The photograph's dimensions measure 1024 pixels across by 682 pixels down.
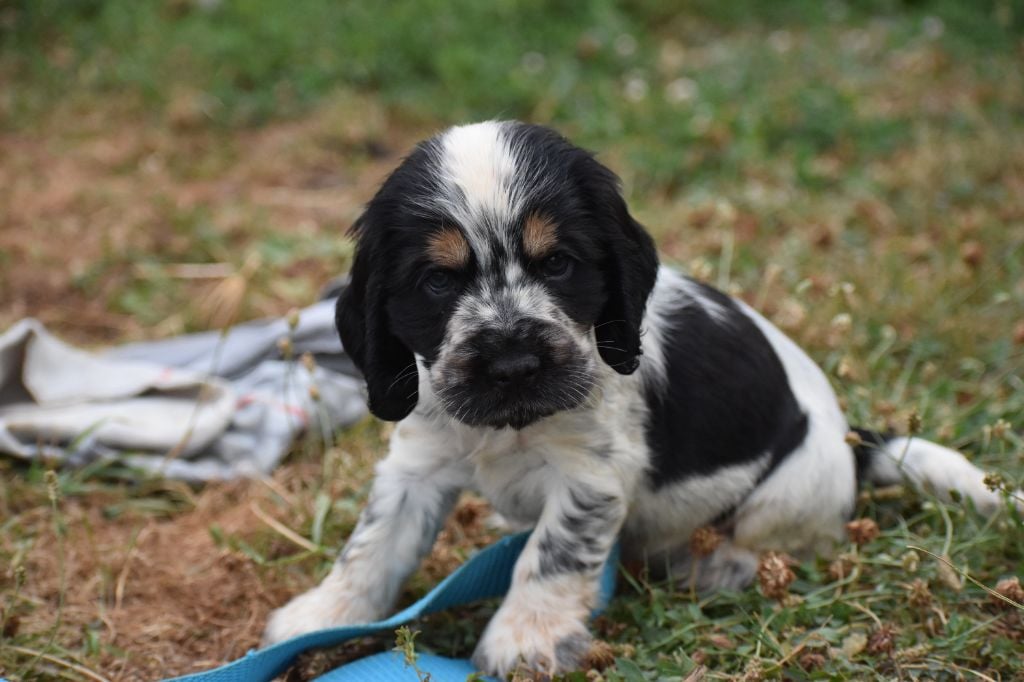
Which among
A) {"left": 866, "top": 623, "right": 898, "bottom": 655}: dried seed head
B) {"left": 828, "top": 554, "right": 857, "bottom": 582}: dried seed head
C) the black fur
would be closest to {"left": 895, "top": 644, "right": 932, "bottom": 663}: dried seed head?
{"left": 866, "top": 623, "right": 898, "bottom": 655}: dried seed head

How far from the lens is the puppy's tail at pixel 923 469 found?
3607 mm

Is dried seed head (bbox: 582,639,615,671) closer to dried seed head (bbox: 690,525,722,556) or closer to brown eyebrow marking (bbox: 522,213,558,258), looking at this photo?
dried seed head (bbox: 690,525,722,556)

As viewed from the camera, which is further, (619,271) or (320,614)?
(320,614)

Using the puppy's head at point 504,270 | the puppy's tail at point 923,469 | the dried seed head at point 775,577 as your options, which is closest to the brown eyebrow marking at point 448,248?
the puppy's head at point 504,270

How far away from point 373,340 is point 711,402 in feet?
3.57

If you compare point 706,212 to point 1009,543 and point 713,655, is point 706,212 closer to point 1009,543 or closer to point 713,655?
point 1009,543

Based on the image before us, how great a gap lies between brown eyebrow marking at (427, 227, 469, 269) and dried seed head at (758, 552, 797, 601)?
1.29m

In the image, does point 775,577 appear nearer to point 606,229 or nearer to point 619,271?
point 619,271

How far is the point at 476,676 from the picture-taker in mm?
2928

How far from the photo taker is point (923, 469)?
3.72 meters

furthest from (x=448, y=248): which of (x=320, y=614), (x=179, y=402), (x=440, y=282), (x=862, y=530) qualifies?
(x=179, y=402)

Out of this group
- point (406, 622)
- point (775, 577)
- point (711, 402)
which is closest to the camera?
point (775, 577)

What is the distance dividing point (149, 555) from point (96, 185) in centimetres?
427

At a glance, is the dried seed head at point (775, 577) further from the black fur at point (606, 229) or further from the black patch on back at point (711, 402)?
the black fur at point (606, 229)
